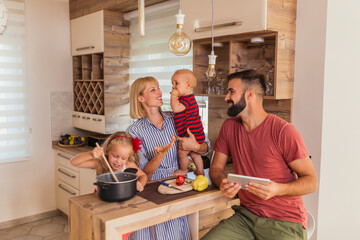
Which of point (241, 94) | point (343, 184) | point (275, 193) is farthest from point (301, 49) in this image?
point (275, 193)

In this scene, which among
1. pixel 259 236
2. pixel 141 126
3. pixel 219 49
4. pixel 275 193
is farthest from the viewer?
pixel 219 49

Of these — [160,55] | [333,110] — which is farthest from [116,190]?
[160,55]

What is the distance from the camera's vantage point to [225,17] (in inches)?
103

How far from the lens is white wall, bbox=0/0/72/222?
4.24 meters

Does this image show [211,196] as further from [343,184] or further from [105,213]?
[343,184]

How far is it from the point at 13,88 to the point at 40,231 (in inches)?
68.5

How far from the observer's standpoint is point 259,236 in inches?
75.6

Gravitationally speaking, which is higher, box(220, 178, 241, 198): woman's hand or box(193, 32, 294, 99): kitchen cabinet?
box(193, 32, 294, 99): kitchen cabinet

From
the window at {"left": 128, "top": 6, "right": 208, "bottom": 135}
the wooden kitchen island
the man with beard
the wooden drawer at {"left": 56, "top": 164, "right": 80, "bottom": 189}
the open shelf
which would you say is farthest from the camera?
the wooden drawer at {"left": 56, "top": 164, "right": 80, "bottom": 189}

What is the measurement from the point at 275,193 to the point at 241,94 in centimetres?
61

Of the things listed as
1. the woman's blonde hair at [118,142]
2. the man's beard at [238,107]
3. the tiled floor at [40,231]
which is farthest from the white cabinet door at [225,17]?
the tiled floor at [40,231]

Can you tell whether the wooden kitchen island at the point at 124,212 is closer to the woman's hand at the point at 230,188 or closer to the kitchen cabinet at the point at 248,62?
the woman's hand at the point at 230,188

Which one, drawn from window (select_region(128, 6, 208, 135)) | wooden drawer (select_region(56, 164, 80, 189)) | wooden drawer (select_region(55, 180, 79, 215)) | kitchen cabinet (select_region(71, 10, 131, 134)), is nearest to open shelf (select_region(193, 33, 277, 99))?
window (select_region(128, 6, 208, 135))

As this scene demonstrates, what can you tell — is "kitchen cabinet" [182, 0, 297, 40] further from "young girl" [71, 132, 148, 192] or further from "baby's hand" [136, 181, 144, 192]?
"baby's hand" [136, 181, 144, 192]
